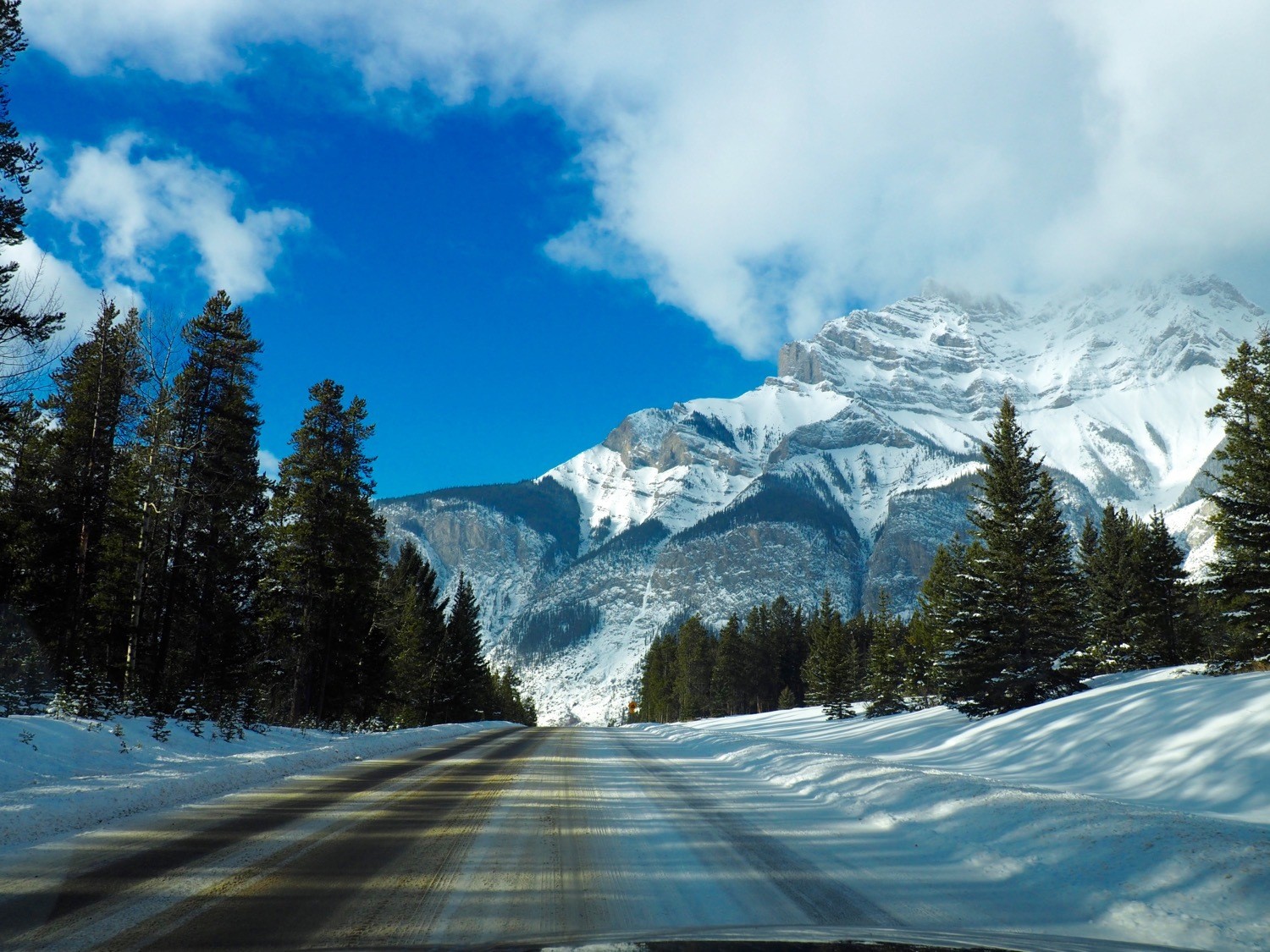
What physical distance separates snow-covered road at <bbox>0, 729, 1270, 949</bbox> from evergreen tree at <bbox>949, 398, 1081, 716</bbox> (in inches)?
762

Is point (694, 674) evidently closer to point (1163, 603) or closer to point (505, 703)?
point (505, 703)

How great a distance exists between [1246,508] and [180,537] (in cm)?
3465

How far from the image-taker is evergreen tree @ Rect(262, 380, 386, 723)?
88.3ft

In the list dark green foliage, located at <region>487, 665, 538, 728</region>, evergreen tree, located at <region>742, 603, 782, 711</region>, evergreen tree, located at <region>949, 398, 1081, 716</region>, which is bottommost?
dark green foliage, located at <region>487, 665, 538, 728</region>

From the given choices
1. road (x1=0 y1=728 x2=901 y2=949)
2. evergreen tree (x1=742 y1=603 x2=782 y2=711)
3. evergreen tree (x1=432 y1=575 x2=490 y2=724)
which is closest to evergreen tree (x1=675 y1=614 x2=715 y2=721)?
evergreen tree (x1=742 y1=603 x2=782 y2=711)

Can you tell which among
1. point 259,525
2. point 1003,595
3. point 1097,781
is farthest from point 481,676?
point 1097,781

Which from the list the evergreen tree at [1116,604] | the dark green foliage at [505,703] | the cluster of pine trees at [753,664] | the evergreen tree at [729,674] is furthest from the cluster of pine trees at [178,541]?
the evergreen tree at [729,674]

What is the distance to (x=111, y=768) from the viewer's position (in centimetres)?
1130

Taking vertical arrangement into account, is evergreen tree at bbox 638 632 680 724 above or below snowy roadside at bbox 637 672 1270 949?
below

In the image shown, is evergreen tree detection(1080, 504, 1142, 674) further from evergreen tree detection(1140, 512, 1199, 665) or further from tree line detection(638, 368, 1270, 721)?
evergreen tree detection(1140, 512, 1199, 665)

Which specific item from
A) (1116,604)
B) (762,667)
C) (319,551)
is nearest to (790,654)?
(762,667)

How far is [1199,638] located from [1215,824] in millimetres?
46931

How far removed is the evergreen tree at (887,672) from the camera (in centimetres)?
4212

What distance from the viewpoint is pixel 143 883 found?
17.3ft
